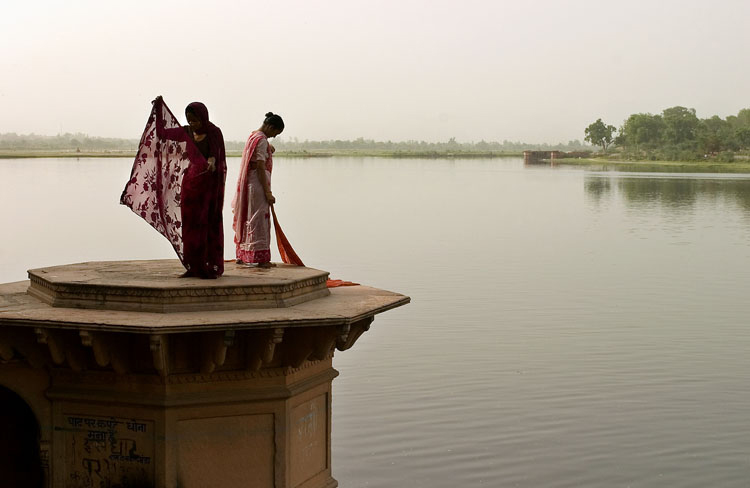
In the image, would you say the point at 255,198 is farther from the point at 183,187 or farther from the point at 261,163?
the point at 183,187

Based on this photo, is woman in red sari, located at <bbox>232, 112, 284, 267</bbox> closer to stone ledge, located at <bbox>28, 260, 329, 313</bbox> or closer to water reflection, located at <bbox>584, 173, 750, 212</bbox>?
stone ledge, located at <bbox>28, 260, 329, 313</bbox>

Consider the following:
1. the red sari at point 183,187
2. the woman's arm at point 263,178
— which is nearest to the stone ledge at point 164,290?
the red sari at point 183,187

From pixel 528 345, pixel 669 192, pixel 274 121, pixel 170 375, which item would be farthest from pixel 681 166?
pixel 170 375

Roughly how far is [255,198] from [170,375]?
85.1 inches

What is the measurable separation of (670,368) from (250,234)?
9722mm

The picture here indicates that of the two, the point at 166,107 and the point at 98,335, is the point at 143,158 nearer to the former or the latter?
the point at 166,107

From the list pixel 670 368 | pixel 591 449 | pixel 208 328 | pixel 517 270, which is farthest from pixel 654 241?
pixel 208 328

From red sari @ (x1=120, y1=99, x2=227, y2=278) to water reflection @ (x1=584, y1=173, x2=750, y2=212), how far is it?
4494 cm

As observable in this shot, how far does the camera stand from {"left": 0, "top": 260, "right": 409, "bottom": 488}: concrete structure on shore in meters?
5.95

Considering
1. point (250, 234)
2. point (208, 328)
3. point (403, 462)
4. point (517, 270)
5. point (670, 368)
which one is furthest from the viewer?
point (517, 270)

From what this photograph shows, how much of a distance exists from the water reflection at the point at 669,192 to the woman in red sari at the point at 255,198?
43.8m

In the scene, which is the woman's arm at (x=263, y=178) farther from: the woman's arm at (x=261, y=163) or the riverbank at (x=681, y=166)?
the riverbank at (x=681, y=166)

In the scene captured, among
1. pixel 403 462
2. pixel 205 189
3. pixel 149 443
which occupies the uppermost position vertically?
pixel 205 189

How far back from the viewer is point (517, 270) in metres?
26.1
